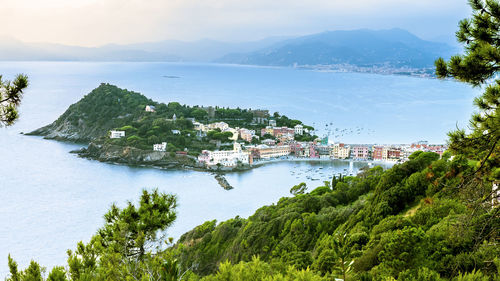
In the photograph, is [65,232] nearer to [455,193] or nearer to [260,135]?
[455,193]

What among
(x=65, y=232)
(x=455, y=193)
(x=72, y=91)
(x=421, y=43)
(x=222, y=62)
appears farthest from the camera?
(x=222, y=62)

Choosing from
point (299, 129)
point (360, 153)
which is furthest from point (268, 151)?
point (360, 153)

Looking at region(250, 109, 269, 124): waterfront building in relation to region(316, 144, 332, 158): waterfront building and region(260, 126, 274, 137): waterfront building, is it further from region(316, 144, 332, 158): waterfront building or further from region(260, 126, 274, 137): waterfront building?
region(316, 144, 332, 158): waterfront building

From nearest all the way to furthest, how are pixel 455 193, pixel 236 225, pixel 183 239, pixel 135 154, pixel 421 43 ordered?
1. pixel 455 193
2. pixel 236 225
3. pixel 183 239
4. pixel 135 154
5. pixel 421 43

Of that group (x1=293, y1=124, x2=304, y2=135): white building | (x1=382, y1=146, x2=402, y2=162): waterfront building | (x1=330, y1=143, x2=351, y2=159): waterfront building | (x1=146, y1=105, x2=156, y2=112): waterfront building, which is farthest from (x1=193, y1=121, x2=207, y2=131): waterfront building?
(x1=382, y1=146, x2=402, y2=162): waterfront building

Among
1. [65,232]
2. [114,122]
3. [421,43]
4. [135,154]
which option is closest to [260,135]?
[135,154]

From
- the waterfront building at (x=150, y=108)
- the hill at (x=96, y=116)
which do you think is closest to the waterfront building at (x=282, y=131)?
the waterfront building at (x=150, y=108)

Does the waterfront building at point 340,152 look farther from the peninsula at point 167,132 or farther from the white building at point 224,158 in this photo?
the white building at point 224,158
